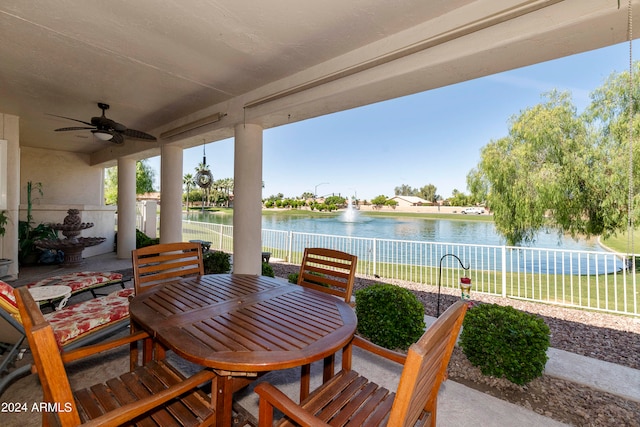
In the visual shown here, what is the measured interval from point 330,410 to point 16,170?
651 centimetres

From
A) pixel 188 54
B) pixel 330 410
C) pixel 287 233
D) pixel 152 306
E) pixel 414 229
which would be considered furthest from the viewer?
pixel 414 229

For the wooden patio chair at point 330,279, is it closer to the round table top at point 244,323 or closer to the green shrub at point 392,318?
the round table top at point 244,323

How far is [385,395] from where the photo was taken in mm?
1245

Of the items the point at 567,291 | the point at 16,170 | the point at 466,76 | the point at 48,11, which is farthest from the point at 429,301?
the point at 16,170

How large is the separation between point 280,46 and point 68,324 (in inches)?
109

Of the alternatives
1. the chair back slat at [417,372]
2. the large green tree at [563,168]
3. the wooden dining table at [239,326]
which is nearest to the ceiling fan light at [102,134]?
the wooden dining table at [239,326]

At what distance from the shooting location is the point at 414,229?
31.1 ft

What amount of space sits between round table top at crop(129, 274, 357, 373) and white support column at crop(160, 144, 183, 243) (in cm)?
338

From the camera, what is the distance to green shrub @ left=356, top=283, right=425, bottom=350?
2.40 meters

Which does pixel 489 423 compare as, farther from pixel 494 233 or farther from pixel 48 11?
pixel 494 233

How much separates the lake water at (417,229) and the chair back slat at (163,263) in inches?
160

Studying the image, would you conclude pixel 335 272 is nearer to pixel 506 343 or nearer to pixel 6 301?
pixel 506 343

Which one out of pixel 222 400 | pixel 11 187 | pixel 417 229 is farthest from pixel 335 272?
pixel 417 229

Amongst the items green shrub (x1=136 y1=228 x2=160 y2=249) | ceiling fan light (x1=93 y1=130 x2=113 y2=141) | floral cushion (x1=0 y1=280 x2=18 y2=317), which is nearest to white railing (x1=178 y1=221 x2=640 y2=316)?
green shrub (x1=136 y1=228 x2=160 y2=249)
